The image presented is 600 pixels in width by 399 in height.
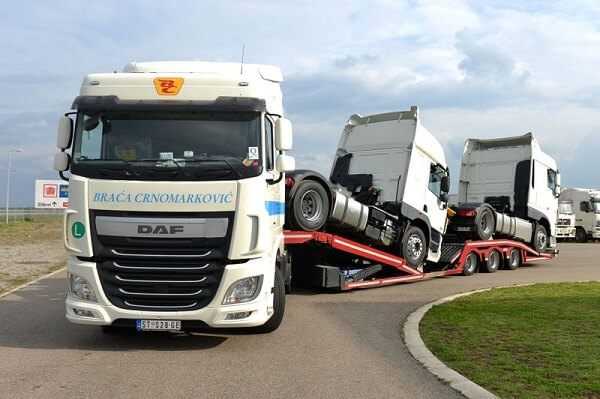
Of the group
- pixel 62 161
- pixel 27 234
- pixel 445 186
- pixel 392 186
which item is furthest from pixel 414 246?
pixel 27 234

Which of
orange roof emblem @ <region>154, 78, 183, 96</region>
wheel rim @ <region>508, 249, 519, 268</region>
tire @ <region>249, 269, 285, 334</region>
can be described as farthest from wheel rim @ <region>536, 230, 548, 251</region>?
orange roof emblem @ <region>154, 78, 183, 96</region>

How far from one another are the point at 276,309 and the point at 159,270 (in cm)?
184

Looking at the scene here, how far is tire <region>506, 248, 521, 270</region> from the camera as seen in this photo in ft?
62.8

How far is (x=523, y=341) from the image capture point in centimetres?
756

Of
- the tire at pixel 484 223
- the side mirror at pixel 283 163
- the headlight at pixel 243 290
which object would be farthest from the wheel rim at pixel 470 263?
the headlight at pixel 243 290

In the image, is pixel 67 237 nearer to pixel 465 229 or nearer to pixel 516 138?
pixel 465 229

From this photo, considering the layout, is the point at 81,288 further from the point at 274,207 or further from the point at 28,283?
the point at 28,283

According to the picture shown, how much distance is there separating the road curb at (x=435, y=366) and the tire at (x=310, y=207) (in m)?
2.80

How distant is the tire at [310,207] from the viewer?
11484mm

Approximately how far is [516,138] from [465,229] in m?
3.83

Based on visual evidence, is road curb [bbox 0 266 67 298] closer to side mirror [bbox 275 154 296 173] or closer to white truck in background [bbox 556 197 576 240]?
side mirror [bbox 275 154 296 173]

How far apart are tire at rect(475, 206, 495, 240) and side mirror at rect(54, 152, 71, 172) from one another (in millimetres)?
12458

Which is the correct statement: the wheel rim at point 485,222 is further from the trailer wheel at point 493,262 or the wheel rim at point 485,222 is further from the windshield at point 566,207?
the windshield at point 566,207

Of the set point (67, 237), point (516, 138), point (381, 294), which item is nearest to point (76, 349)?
point (67, 237)
